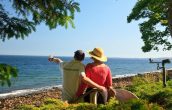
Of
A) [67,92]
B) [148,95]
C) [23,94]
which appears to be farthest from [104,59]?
[23,94]

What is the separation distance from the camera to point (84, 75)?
8.35 meters

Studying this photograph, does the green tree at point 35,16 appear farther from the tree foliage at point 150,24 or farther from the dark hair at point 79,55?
the tree foliage at point 150,24

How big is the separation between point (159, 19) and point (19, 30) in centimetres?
1869

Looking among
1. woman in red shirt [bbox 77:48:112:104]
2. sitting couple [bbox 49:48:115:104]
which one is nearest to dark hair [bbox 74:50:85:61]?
sitting couple [bbox 49:48:115:104]

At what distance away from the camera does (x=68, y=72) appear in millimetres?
8820

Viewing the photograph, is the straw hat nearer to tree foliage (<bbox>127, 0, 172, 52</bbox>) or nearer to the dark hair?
the dark hair

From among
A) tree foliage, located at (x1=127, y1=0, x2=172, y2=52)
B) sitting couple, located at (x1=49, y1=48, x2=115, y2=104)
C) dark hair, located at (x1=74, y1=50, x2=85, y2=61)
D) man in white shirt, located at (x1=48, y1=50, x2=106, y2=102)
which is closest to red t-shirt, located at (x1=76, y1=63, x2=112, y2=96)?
sitting couple, located at (x1=49, y1=48, x2=115, y2=104)

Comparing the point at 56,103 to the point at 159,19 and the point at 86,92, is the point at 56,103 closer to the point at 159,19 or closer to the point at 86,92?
the point at 86,92

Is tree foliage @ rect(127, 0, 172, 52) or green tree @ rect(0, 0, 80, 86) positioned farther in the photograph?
tree foliage @ rect(127, 0, 172, 52)

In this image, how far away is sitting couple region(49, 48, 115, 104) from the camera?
8.57 metres

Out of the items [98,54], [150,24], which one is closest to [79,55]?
[98,54]

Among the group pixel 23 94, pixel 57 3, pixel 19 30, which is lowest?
pixel 23 94

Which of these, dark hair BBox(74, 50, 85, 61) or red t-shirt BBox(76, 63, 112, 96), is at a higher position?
dark hair BBox(74, 50, 85, 61)

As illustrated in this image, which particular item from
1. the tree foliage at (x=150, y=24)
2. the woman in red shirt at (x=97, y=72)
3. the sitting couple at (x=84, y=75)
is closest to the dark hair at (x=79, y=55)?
the sitting couple at (x=84, y=75)
